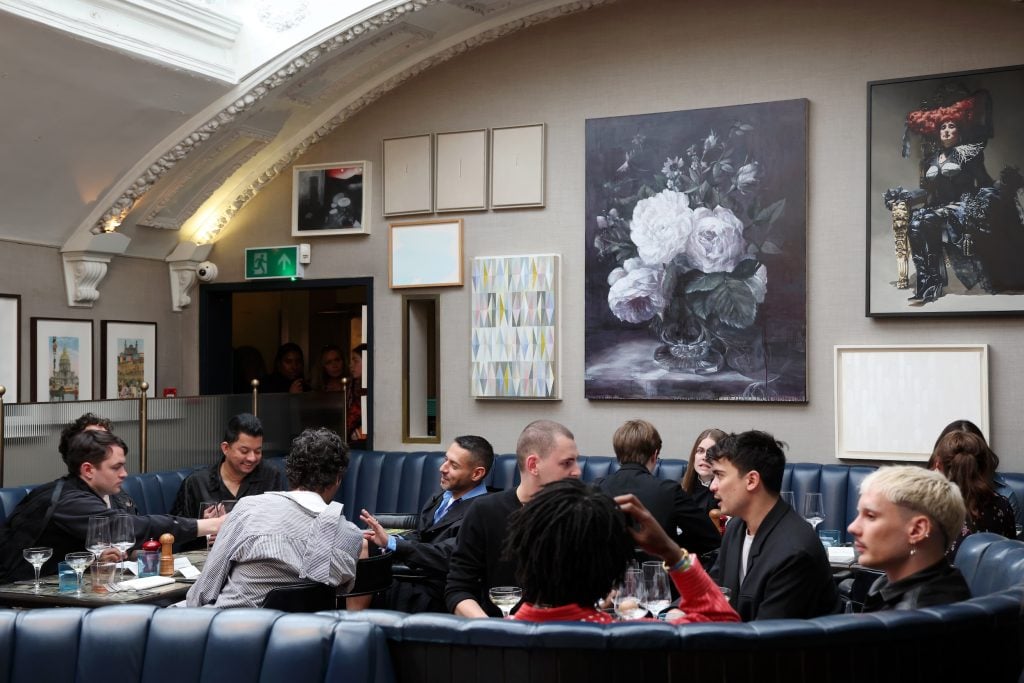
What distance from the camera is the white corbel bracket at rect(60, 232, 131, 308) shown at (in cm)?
811

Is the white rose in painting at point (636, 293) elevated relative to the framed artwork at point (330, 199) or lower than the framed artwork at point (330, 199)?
lower

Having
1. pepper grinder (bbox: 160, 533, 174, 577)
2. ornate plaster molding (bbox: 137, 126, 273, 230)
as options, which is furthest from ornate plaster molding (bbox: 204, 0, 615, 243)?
pepper grinder (bbox: 160, 533, 174, 577)

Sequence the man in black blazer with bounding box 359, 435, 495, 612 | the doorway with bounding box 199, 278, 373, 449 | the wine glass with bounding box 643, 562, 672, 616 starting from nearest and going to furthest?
the wine glass with bounding box 643, 562, 672, 616, the man in black blazer with bounding box 359, 435, 495, 612, the doorway with bounding box 199, 278, 373, 449

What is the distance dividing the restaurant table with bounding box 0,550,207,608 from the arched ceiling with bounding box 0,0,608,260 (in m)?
3.36

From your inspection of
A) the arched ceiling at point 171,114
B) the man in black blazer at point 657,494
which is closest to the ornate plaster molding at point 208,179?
the arched ceiling at point 171,114

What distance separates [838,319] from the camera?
288 inches

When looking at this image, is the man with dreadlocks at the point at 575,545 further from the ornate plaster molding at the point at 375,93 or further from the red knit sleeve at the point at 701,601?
the ornate plaster molding at the point at 375,93

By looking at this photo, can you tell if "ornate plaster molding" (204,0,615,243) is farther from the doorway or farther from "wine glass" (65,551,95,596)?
"wine glass" (65,551,95,596)

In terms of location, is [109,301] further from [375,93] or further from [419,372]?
[375,93]

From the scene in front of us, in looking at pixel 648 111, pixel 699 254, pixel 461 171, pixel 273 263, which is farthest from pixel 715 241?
pixel 273 263

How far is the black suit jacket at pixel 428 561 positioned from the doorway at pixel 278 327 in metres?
4.00

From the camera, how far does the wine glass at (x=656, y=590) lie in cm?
346

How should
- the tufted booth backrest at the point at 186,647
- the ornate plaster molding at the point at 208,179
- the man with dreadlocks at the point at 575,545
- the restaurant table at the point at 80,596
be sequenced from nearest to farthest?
the man with dreadlocks at the point at 575,545
the tufted booth backrest at the point at 186,647
the restaurant table at the point at 80,596
the ornate plaster molding at the point at 208,179

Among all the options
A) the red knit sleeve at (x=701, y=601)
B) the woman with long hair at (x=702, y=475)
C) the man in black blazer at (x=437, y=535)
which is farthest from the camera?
the woman with long hair at (x=702, y=475)
